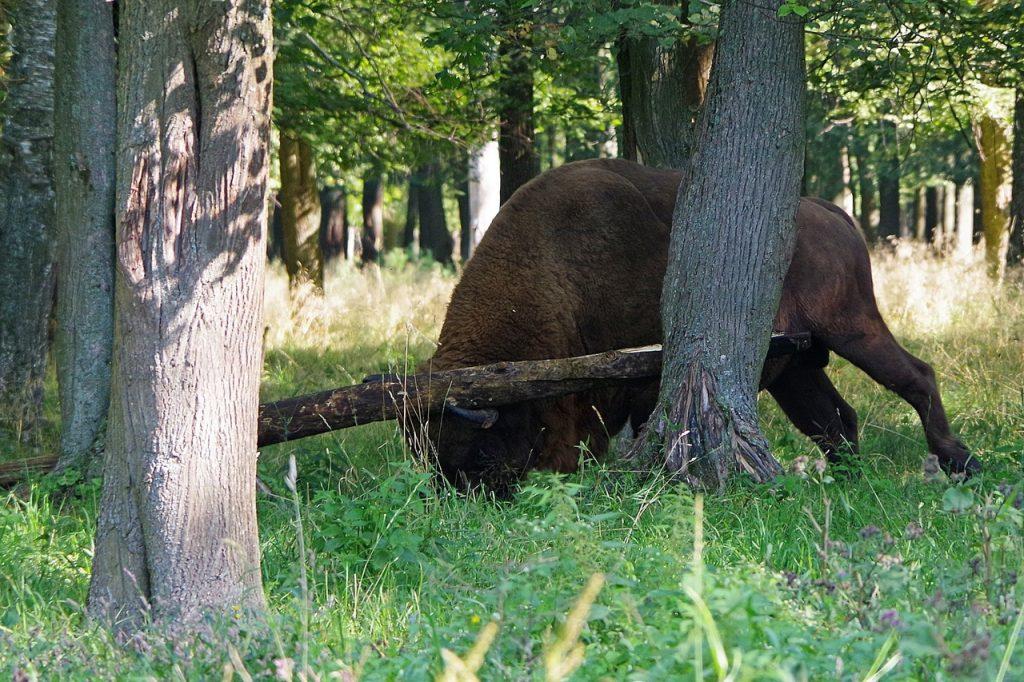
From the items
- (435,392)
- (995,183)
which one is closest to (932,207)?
(995,183)

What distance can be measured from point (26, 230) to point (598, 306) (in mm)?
4854

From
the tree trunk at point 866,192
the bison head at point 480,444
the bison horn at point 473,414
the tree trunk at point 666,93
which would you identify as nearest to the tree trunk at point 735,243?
the bison horn at point 473,414

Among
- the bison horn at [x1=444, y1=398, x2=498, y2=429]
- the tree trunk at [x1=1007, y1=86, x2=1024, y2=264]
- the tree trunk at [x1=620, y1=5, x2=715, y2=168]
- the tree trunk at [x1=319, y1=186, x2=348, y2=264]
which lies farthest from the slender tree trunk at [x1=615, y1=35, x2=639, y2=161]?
the tree trunk at [x1=319, y1=186, x2=348, y2=264]

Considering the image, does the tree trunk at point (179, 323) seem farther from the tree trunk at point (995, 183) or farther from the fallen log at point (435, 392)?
the tree trunk at point (995, 183)

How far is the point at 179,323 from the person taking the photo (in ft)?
12.1

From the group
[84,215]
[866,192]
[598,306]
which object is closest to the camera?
[84,215]

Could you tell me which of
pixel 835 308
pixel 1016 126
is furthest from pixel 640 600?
pixel 1016 126

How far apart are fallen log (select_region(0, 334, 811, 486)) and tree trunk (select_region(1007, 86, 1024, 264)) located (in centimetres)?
904

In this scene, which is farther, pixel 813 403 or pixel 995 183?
pixel 995 183

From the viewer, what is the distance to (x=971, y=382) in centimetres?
912

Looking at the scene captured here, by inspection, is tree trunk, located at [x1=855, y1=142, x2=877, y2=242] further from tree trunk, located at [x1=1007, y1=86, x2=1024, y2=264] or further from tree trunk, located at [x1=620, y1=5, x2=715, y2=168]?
tree trunk, located at [x1=620, y1=5, x2=715, y2=168]

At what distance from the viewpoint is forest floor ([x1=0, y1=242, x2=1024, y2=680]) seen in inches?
101

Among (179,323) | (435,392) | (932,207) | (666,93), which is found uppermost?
(666,93)

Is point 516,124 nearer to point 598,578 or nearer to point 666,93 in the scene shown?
point 666,93
